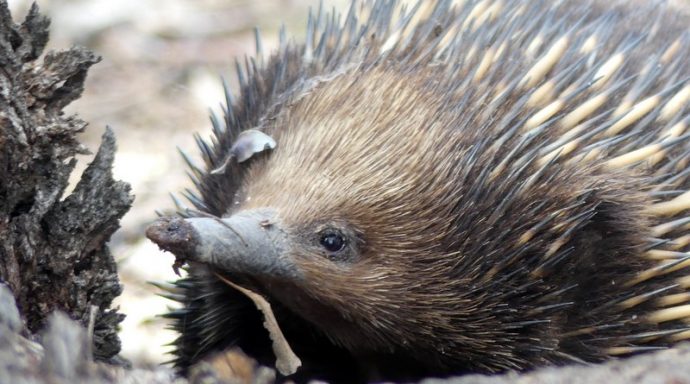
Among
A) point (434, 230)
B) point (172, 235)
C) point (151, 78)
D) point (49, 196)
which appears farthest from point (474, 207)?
point (151, 78)

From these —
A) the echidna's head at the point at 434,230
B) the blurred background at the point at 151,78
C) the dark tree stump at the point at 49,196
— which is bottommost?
the echidna's head at the point at 434,230

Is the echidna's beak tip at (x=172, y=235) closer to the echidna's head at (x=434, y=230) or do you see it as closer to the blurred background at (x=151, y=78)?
the echidna's head at (x=434, y=230)

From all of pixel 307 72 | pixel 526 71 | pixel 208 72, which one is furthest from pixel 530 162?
pixel 208 72

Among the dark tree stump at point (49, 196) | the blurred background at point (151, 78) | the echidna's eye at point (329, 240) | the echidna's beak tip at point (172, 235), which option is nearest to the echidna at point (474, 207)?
the echidna's eye at point (329, 240)

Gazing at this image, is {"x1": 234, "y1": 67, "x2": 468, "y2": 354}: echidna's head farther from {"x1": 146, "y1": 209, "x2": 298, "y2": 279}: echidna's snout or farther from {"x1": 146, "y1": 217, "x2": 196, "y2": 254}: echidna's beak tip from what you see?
{"x1": 146, "y1": 217, "x2": 196, "y2": 254}: echidna's beak tip

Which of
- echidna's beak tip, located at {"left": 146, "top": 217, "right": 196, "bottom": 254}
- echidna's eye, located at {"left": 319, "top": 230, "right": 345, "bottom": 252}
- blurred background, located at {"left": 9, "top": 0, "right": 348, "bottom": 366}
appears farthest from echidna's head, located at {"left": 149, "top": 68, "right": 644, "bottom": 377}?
blurred background, located at {"left": 9, "top": 0, "right": 348, "bottom": 366}

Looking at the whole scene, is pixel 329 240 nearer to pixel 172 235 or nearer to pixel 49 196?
pixel 172 235

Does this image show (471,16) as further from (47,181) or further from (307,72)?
(47,181)
